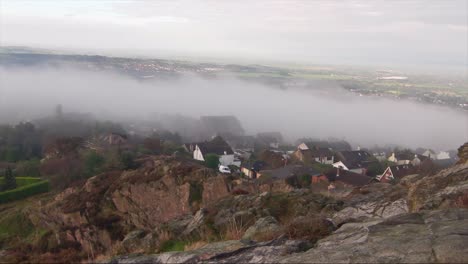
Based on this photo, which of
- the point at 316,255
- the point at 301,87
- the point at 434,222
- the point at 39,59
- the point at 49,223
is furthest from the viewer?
the point at 301,87

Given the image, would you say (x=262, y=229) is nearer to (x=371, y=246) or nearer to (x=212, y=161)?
(x=371, y=246)

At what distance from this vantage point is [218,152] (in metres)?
53.7

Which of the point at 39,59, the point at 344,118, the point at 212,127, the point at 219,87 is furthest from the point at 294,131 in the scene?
the point at 39,59

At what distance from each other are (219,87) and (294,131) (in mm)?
66510

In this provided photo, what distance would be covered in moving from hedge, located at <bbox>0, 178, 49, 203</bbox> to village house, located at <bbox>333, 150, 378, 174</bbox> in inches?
1323

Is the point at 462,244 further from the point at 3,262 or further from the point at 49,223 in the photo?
the point at 49,223

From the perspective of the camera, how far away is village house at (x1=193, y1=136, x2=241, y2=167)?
5194 cm

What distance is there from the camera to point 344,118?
114m

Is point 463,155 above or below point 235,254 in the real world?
above

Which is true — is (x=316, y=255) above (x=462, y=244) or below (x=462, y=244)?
below

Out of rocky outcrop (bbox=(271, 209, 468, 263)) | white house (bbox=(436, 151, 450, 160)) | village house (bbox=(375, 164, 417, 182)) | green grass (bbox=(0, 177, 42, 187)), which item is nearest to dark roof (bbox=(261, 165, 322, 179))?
village house (bbox=(375, 164, 417, 182))

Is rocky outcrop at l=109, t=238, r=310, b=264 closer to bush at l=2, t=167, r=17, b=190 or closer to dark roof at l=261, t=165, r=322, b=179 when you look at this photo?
dark roof at l=261, t=165, r=322, b=179

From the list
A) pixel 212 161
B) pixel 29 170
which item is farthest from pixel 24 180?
pixel 212 161

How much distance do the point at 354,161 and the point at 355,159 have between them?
0.89m
